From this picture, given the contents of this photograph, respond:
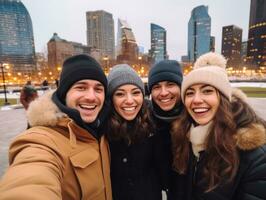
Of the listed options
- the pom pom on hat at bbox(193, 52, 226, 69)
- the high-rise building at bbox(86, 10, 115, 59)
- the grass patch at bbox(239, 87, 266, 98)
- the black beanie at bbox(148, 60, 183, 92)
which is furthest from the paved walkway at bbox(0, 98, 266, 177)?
the high-rise building at bbox(86, 10, 115, 59)

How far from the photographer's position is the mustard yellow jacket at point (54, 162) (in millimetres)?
1319

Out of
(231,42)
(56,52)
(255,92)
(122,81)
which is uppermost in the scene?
(231,42)

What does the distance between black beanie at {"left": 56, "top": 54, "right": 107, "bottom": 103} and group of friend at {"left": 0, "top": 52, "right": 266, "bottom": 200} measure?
11mm

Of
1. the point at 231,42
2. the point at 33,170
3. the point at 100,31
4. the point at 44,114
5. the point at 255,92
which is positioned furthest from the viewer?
the point at 100,31

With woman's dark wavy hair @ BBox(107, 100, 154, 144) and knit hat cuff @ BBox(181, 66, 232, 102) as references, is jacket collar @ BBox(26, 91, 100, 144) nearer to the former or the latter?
woman's dark wavy hair @ BBox(107, 100, 154, 144)

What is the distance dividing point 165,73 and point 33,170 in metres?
2.55

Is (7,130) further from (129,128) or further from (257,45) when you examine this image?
(257,45)

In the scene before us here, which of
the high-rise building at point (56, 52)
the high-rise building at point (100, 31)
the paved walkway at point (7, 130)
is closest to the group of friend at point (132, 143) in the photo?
the paved walkway at point (7, 130)

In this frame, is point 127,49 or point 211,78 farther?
point 127,49

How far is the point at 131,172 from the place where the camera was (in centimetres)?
254

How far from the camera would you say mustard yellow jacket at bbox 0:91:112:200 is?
132cm

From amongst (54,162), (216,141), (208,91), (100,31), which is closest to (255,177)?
(216,141)

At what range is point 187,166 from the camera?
2.37 metres

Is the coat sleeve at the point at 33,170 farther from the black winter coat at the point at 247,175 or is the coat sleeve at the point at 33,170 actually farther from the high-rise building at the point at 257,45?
the high-rise building at the point at 257,45
